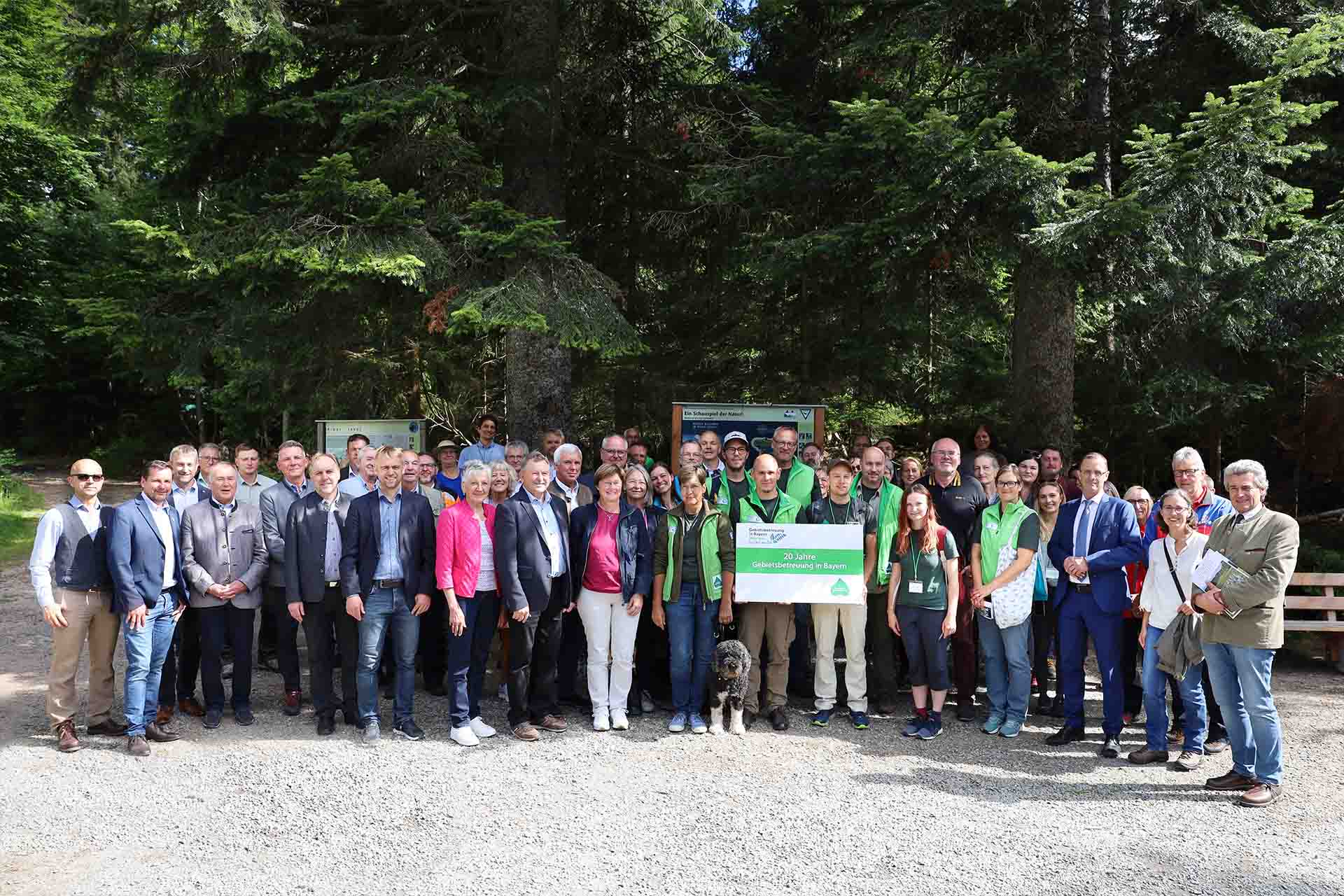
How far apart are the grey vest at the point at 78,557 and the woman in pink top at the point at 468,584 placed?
7.30ft

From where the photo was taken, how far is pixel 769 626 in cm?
700

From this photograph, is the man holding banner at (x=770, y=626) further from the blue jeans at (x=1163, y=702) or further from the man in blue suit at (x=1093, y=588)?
the blue jeans at (x=1163, y=702)

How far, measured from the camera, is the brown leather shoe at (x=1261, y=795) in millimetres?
5384

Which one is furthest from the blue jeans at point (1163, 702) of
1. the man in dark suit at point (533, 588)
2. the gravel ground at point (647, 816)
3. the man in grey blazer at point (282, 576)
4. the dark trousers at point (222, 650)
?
the dark trousers at point (222, 650)

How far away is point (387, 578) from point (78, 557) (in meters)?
2.03

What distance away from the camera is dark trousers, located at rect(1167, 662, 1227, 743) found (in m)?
6.56

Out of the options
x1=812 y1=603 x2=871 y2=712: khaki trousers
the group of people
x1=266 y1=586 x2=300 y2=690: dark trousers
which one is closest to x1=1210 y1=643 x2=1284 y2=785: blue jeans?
the group of people

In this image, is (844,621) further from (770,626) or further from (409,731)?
(409,731)

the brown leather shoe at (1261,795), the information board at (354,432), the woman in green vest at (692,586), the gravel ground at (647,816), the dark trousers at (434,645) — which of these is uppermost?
the information board at (354,432)

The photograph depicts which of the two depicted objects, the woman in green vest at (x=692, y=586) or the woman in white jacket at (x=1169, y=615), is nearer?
the woman in white jacket at (x=1169, y=615)

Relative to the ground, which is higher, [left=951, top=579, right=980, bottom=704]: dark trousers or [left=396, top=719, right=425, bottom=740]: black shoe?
[left=951, top=579, right=980, bottom=704]: dark trousers

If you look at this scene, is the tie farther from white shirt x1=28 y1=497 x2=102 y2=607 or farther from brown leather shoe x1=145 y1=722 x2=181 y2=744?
white shirt x1=28 y1=497 x2=102 y2=607

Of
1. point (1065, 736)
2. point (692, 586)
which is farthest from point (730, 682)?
point (1065, 736)

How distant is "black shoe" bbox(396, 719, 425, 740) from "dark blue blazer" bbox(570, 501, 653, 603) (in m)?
1.52
